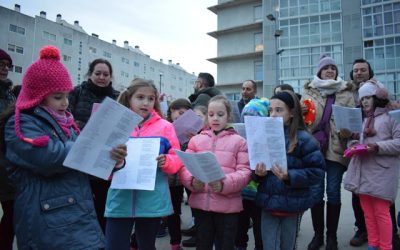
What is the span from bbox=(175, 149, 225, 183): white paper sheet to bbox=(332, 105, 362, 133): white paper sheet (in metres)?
1.56

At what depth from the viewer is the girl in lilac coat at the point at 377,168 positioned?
3031mm

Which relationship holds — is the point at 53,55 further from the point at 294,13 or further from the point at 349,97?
the point at 294,13

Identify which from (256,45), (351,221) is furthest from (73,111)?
(256,45)

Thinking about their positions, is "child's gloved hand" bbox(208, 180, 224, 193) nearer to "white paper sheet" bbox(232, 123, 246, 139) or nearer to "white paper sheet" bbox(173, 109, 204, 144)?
"white paper sheet" bbox(232, 123, 246, 139)

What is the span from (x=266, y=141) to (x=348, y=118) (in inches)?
47.6

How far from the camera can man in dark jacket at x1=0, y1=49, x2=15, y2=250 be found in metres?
2.51

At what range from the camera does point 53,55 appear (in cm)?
185

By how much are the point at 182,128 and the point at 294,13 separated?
1139 inches

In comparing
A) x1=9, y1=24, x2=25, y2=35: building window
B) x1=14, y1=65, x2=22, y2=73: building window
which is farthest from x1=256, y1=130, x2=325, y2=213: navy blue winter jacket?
x1=9, y1=24, x2=25, y2=35: building window

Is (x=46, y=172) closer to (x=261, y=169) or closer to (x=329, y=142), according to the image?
(x=261, y=169)

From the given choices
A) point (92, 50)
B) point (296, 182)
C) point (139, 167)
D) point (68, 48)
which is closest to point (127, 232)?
point (139, 167)

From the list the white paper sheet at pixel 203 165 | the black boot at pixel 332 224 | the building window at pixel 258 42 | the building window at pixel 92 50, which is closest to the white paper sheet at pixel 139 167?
the white paper sheet at pixel 203 165

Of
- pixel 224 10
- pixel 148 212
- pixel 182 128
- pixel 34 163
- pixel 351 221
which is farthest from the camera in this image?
pixel 224 10

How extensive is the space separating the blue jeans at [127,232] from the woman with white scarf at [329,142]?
73.1 inches
